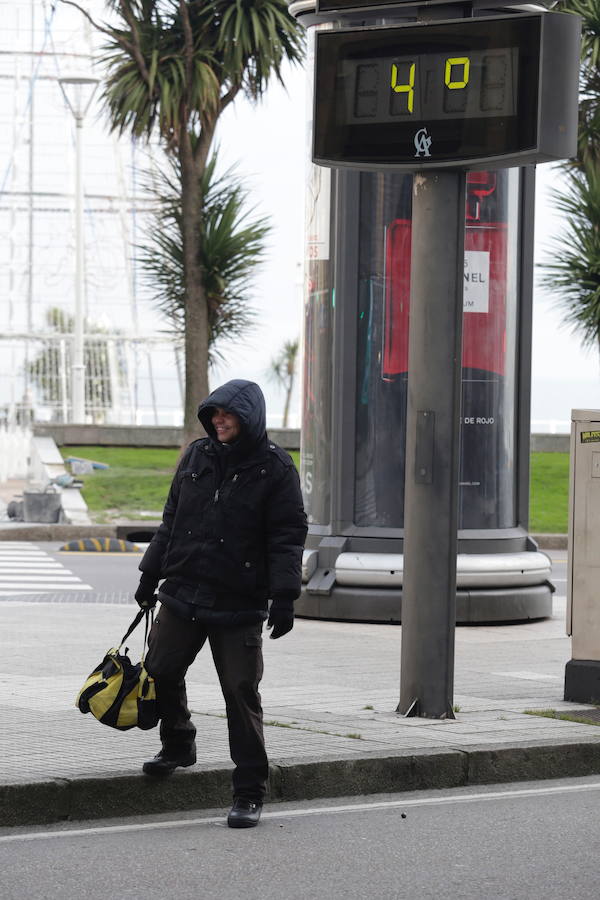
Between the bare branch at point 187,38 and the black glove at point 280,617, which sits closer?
the black glove at point 280,617

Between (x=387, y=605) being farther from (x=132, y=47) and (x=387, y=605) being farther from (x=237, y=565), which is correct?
(x=132, y=47)

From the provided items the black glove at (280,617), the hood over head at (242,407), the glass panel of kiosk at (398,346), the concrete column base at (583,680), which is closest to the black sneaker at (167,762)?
the black glove at (280,617)

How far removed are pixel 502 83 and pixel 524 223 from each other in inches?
208

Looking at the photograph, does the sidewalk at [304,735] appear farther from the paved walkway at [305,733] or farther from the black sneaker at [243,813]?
the black sneaker at [243,813]

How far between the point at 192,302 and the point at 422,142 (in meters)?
18.4

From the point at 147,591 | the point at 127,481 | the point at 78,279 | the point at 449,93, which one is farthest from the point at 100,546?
the point at 78,279

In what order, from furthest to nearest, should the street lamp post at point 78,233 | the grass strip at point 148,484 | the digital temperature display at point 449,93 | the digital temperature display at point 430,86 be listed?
the street lamp post at point 78,233 → the grass strip at point 148,484 → the digital temperature display at point 430,86 → the digital temperature display at point 449,93

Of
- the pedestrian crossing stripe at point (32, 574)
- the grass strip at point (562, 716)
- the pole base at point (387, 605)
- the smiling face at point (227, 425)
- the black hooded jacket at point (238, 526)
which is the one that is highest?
the smiling face at point (227, 425)

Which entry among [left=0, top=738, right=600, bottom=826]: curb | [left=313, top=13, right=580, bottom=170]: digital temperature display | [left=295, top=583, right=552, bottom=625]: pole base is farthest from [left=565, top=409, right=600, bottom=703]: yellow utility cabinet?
[left=295, top=583, right=552, bottom=625]: pole base

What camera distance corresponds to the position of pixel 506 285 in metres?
12.9

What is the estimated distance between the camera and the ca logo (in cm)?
789

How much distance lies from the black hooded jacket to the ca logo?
7.31 ft

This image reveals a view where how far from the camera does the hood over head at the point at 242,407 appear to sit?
6.04 meters

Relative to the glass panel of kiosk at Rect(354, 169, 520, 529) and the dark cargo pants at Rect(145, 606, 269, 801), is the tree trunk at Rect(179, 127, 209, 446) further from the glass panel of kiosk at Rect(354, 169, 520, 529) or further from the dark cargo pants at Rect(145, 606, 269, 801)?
the dark cargo pants at Rect(145, 606, 269, 801)
